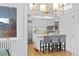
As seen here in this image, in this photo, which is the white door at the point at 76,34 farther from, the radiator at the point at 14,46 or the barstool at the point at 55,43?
the radiator at the point at 14,46

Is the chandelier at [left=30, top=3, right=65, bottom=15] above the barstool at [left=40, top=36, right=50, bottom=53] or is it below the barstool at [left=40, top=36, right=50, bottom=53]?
above

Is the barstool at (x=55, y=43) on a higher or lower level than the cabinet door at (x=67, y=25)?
lower

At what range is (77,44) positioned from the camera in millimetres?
2287

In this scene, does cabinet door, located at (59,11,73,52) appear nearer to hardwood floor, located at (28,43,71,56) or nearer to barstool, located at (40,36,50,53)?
hardwood floor, located at (28,43,71,56)

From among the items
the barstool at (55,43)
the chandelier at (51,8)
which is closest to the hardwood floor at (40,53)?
the barstool at (55,43)

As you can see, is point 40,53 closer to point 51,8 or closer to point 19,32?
point 19,32

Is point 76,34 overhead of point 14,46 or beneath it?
overhead

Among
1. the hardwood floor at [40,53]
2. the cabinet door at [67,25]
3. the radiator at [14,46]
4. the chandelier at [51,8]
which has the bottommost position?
the hardwood floor at [40,53]

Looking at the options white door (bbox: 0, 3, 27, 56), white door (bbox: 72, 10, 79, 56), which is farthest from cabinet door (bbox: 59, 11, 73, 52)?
white door (bbox: 0, 3, 27, 56)

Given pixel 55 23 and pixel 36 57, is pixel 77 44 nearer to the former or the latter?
pixel 55 23

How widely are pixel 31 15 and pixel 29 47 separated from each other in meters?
0.56

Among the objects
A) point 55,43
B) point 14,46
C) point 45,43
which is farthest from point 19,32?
point 55,43

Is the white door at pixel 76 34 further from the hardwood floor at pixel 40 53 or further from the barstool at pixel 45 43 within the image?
the barstool at pixel 45 43

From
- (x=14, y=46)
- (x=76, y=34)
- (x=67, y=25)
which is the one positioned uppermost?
(x=67, y=25)
